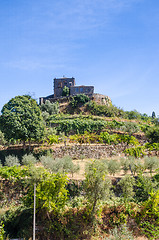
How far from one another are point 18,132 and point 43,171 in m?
9.80

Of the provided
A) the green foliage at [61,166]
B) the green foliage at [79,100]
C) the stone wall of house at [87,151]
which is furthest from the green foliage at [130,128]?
the green foliage at [61,166]

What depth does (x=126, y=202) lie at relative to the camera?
15.6m

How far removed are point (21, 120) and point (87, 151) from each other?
9797 mm

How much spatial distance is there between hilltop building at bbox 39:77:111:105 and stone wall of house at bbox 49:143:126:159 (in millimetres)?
21340

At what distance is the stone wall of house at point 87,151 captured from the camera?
2451 centimetres

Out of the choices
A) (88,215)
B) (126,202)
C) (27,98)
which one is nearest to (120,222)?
(126,202)

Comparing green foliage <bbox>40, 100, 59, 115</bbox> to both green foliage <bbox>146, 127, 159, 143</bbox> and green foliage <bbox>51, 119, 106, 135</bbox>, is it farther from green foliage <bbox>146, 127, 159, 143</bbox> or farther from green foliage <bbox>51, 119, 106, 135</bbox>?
green foliage <bbox>146, 127, 159, 143</bbox>

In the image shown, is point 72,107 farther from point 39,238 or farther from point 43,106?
point 39,238

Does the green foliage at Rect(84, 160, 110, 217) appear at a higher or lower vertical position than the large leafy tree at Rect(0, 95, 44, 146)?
→ lower

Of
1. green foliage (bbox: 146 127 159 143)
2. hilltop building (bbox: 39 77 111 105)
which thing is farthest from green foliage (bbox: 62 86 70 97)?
green foliage (bbox: 146 127 159 143)

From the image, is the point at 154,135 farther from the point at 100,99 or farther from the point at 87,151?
the point at 100,99

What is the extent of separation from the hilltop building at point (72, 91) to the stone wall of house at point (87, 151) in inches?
840

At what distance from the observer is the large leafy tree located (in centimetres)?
2159

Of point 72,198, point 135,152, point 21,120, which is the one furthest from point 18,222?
point 135,152
